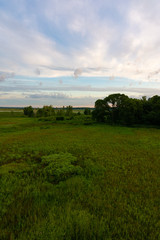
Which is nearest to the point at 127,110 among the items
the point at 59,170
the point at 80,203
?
the point at 59,170

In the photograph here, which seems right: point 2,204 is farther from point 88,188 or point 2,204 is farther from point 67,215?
point 88,188

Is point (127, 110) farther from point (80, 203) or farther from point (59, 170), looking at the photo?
point (80, 203)

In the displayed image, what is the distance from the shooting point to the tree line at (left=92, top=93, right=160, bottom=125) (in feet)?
120

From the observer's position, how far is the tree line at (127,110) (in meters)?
36.7

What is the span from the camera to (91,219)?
15.5 ft

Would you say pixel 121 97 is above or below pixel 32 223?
above

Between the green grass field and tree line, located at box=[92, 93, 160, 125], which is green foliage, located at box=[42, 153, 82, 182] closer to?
the green grass field

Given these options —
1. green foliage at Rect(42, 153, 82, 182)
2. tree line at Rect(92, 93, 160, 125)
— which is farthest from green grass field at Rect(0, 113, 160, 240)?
tree line at Rect(92, 93, 160, 125)

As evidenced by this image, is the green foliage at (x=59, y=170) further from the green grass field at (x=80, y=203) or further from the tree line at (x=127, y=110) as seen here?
the tree line at (x=127, y=110)

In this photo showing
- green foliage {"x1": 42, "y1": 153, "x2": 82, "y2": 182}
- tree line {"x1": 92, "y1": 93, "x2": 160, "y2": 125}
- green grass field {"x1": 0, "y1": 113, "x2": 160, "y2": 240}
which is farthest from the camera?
tree line {"x1": 92, "y1": 93, "x2": 160, "y2": 125}

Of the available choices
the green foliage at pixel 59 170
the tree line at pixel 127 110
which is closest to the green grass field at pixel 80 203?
the green foliage at pixel 59 170

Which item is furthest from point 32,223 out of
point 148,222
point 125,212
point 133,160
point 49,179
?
point 133,160

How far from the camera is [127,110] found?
37.1 metres

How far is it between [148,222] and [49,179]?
5964mm
